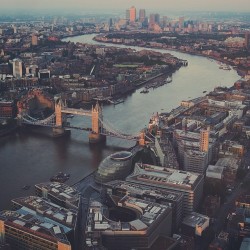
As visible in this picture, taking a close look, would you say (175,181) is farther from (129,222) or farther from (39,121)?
(39,121)

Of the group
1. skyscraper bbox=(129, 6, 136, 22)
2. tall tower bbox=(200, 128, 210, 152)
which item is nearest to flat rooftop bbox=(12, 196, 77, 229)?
tall tower bbox=(200, 128, 210, 152)

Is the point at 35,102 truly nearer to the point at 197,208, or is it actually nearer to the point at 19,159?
the point at 19,159

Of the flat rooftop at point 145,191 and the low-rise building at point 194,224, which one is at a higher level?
the flat rooftop at point 145,191

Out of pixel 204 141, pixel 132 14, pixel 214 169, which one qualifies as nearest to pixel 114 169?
pixel 214 169

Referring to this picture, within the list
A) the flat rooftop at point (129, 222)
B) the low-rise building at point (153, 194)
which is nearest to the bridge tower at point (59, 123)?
the low-rise building at point (153, 194)

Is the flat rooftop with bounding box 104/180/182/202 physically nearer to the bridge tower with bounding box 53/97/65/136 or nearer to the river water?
the river water

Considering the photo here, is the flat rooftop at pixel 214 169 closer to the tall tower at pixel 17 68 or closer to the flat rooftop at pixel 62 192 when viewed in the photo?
the flat rooftop at pixel 62 192

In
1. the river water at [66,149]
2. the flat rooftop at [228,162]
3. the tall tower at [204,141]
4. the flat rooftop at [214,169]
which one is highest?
the tall tower at [204,141]
